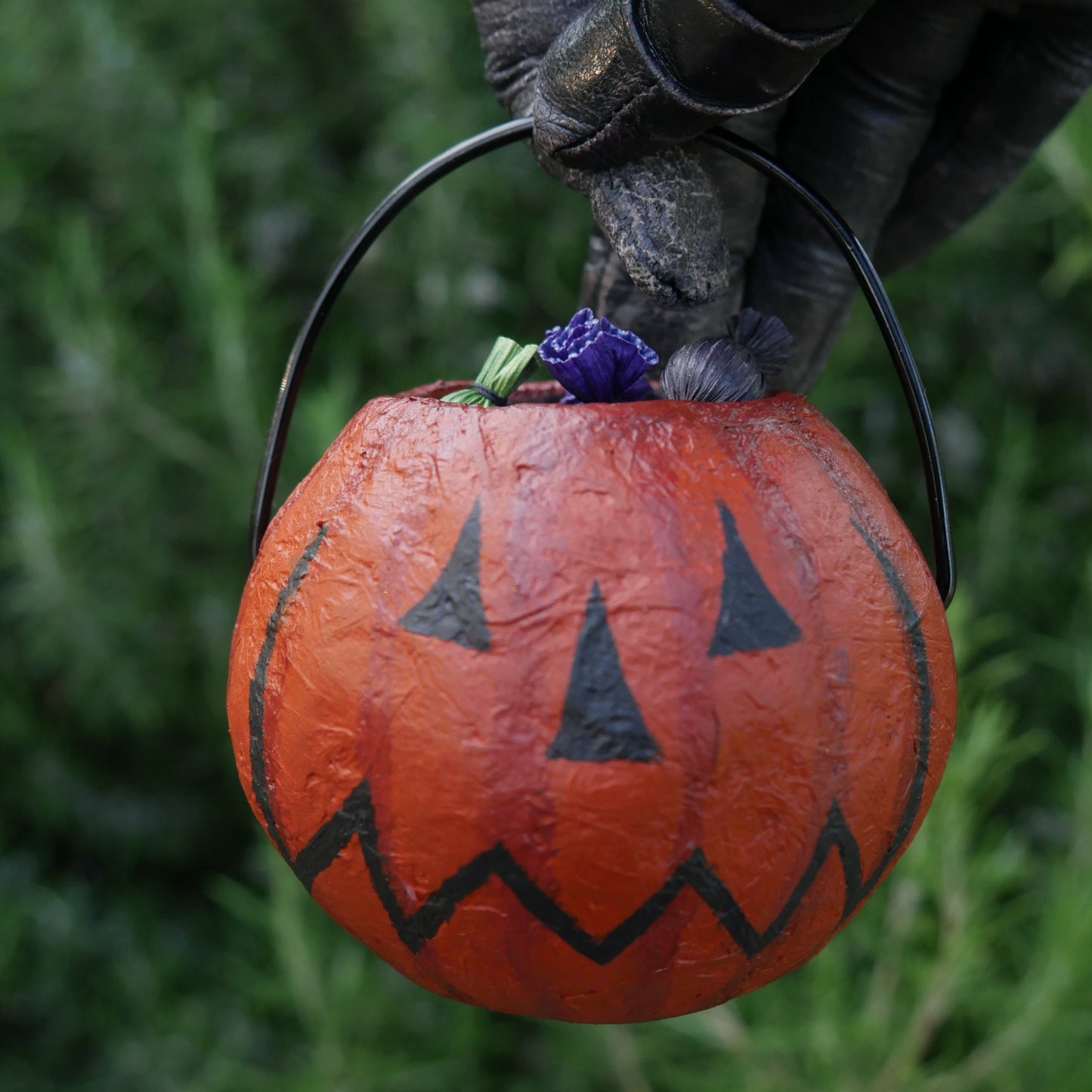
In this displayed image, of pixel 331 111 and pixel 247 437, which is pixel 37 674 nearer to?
pixel 247 437

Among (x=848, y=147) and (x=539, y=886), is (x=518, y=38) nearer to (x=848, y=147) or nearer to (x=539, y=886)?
(x=848, y=147)

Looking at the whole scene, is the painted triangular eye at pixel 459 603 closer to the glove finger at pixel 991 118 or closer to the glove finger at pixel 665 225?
the glove finger at pixel 665 225

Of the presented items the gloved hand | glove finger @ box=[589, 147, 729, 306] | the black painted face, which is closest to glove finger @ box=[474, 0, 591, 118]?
the gloved hand

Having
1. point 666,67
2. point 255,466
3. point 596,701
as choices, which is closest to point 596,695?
point 596,701

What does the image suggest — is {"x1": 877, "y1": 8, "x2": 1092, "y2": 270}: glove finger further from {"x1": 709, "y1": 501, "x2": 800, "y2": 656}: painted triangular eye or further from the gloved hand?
{"x1": 709, "y1": 501, "x2": 800, "y2": 656}: painted triangular eye

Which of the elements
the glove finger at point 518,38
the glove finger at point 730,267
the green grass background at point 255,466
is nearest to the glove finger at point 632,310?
the glove finger at point 730,267

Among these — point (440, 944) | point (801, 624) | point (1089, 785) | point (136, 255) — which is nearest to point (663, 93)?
point (801, 624)
